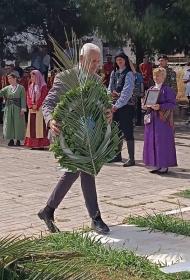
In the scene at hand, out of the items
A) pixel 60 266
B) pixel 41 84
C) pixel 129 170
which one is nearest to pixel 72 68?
pixel 60 266

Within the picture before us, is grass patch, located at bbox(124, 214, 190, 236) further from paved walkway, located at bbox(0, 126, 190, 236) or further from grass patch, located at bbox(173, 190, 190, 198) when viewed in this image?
grass patch, located at bbox(173, 190, 190, 198)

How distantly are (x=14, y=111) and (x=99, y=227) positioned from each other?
7900 mm

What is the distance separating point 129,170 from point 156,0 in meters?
8.26

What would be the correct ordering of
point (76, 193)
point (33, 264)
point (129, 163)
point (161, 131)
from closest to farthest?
1. point (33, 264)
2. point (76, 193)
3. point (161, 131)
4. point (129, 163)

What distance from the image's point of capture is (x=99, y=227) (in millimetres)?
5754

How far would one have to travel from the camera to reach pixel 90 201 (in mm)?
5809

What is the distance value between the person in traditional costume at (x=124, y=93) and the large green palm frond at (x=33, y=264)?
20.9 feet

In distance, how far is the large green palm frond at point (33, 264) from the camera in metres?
2.80

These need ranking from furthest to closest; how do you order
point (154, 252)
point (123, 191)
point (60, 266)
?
point (123, 191) < point (154, 252) < point (60, 266)

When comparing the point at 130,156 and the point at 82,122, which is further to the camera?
the point at 130,156

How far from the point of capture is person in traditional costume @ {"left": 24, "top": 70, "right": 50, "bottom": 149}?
12.5m

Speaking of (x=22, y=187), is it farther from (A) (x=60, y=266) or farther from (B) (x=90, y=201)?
(A) (x=60, y=266)

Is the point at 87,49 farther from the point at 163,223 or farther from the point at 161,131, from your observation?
the point at 161,131

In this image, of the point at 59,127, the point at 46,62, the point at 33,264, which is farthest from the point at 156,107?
the point at 46,62
